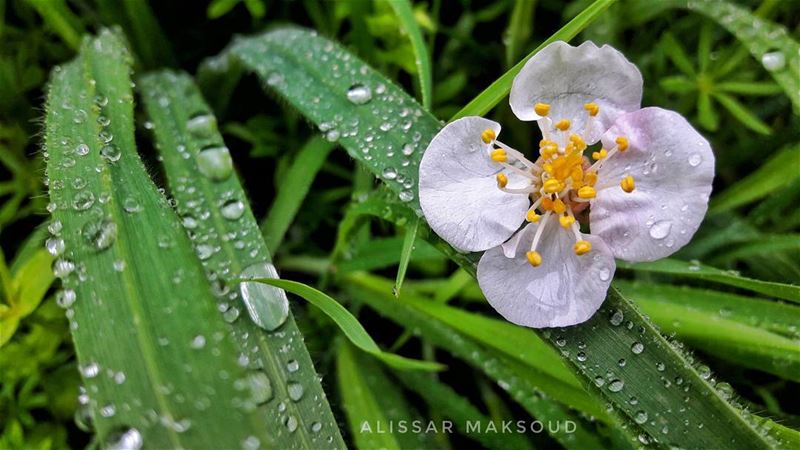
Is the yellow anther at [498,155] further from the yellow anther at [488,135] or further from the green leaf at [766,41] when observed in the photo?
the green leaf at [766,41]

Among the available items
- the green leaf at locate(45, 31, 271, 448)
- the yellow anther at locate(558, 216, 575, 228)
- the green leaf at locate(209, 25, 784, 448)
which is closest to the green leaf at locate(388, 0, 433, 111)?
the green leaf at locate(209, 25, 784, 448)

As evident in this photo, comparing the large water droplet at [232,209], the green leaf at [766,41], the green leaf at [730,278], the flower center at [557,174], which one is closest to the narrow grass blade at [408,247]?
the flower center at [557,174]

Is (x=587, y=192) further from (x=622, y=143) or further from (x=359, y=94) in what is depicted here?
(x=359, y=94)

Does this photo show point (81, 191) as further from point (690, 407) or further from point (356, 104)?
point (690, 407)

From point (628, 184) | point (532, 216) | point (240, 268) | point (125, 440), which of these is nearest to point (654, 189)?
point (628, 184)

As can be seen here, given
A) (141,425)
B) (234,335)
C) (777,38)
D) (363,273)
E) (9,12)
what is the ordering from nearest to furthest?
1. (141,425)
2. (234,335)
3. (777,38)
4. (363,273)
5. (9,12)

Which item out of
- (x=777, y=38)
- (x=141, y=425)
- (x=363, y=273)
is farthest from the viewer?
(x=363, y=273)

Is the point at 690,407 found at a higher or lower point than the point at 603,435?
higher

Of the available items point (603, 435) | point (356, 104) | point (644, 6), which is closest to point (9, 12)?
point (356, 104)

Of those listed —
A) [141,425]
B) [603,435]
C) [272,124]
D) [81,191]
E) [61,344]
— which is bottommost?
[603,435]
